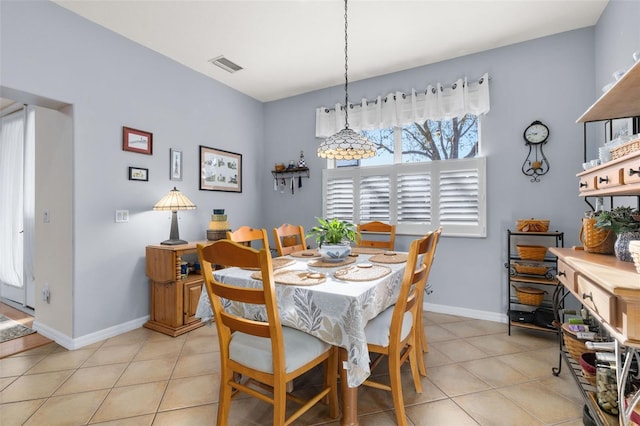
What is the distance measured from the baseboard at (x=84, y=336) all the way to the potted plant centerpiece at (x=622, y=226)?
3.66 meters

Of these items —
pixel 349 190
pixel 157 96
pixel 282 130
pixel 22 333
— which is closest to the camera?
pixel 22 333

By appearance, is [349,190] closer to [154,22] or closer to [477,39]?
[477,39]

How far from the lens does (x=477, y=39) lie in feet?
9.52

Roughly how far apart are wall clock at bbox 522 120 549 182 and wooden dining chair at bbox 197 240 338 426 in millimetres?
2591

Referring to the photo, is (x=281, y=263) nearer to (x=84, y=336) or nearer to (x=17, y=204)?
(x=84, y=336)

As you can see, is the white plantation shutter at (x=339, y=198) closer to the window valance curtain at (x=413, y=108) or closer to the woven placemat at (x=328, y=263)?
the window valance curtain at (x=413, y=108)

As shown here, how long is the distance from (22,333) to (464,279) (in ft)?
14.1

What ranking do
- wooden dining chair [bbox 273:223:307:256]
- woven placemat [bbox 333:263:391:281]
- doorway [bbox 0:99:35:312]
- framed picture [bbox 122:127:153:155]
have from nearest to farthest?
woven placemat [bbox 333:263:391:281]
wooden dining chair [bbox 273:223:307:256]
framed picture [bbox 122:127:153:155]
doorway [bbox 0:99:35:312]

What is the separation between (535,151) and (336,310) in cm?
266

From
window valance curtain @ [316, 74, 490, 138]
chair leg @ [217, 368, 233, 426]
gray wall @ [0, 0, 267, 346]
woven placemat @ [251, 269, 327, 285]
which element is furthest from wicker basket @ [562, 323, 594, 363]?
gray wall @ [0, 0, 267, 346]

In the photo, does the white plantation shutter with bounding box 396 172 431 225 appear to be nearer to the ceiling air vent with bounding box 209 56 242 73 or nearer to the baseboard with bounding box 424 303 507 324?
the baseboard with bounding box 424 303 507 324

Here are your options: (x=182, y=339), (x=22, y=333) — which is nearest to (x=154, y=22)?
(x=182, y=339)

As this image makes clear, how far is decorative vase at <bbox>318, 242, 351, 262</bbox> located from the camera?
2049mm

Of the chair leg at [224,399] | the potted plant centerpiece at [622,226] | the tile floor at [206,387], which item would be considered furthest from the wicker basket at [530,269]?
the chair leg at [224,399]
